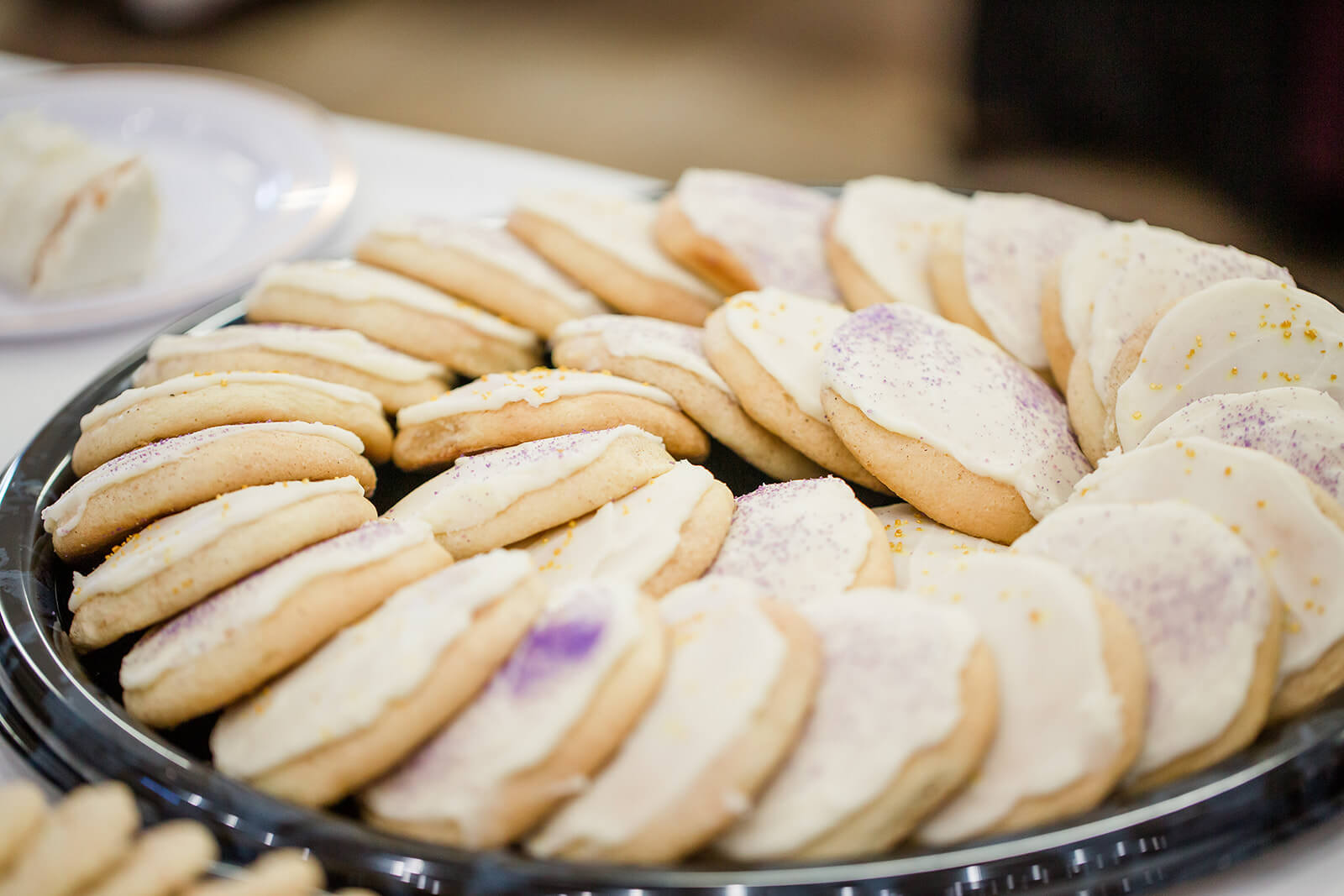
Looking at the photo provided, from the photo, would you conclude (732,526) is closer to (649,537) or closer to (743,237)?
(649,537)

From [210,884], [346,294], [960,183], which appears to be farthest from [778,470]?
[960,183]

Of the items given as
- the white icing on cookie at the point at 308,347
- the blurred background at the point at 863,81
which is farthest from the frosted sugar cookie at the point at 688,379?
the blurred background at the point at 863,81

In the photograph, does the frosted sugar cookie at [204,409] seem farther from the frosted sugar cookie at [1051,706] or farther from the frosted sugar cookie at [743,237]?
the frosted sugar cookie at [1051,706]

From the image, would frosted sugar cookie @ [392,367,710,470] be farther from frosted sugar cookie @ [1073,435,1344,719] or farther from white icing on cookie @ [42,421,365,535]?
frosted sugar cookie @ [1073,435,1344,719]

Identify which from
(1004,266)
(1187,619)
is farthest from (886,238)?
(1187,619)

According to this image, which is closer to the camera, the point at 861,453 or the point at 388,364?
the point at 861,453

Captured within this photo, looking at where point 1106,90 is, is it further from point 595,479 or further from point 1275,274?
point 595,479

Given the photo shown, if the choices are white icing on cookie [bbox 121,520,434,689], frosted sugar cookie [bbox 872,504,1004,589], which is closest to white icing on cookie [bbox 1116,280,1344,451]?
frosted sugar cookie [bbox 872,504,1004,589]
